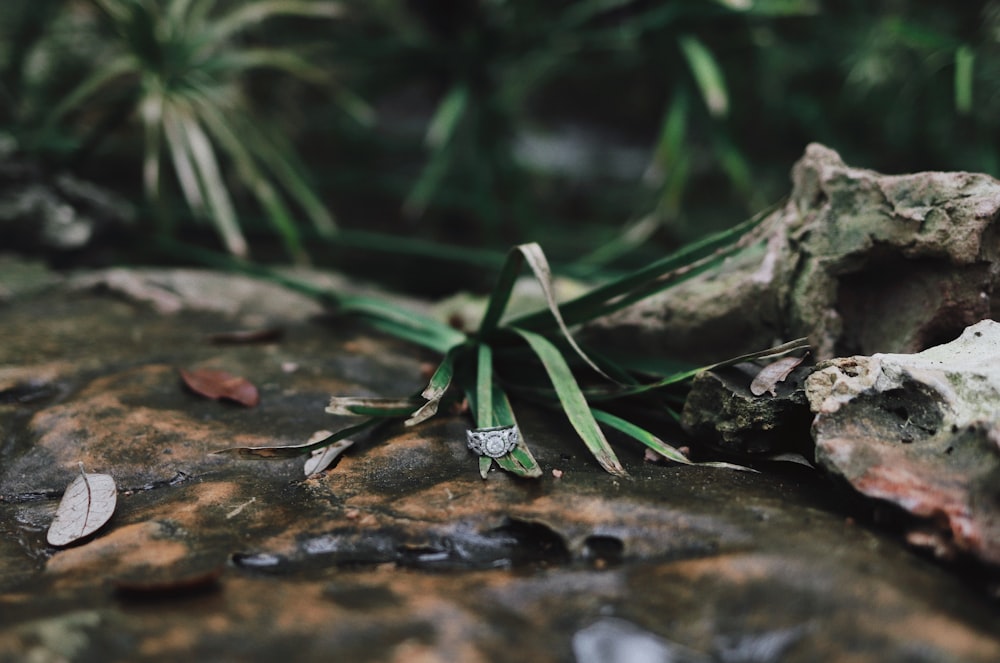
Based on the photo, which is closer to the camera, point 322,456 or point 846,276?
point 322,456

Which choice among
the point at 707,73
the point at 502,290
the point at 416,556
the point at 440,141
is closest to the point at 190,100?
the point at 440,141

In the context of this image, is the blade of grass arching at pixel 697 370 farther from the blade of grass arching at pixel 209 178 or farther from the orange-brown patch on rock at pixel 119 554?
the blade of grass arching at pixel 209 178

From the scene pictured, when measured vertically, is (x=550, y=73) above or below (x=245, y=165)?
above

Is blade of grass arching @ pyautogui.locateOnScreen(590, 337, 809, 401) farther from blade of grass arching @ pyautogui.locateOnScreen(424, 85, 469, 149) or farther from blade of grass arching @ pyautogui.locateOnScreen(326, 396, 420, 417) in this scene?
blade of grass arching @ pyautogui.locateOnScreen(424, 85, 469, 149)

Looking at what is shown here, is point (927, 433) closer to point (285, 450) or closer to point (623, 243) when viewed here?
point (285, 450)

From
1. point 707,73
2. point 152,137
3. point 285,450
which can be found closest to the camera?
point 285,450

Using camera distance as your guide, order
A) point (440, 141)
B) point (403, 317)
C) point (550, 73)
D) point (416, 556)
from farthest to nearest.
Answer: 1. point (550, 73)
2. point (440, 141)
3. point (403, 317)
4. point (416, 556)

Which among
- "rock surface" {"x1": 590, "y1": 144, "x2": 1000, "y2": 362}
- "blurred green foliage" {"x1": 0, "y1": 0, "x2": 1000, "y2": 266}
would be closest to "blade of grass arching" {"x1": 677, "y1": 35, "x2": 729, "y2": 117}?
"blurred green foliage" {"x1": 0, "y1": 0, "x2": 1000, "y2": 266}
